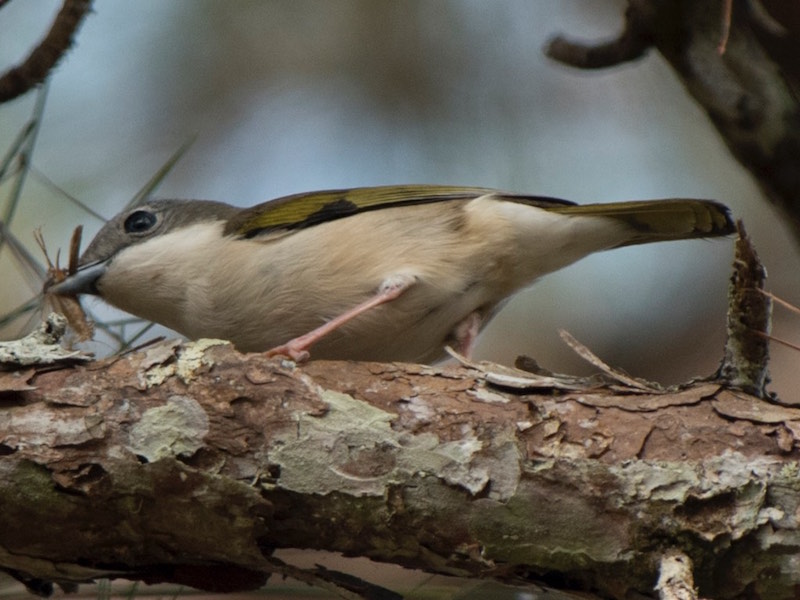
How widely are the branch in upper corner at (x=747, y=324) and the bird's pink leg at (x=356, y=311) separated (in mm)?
1314

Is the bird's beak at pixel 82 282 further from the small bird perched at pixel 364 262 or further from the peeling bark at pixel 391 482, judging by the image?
the peeling bark at pixel 391 482

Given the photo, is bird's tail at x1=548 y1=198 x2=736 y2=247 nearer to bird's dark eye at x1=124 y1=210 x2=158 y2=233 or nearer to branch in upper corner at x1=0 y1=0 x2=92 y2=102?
bird's dark eye at x1=124 y1=210 x2=158 y2=233

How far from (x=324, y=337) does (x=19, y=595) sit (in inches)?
54.3

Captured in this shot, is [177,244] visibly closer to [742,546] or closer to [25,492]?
[25,492]

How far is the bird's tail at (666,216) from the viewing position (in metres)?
3.93

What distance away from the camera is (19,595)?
3281mm

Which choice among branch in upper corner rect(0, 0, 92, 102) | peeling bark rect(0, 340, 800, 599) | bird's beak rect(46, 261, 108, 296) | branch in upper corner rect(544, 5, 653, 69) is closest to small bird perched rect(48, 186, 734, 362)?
bird's beak rect(46, 261, 108, 296)

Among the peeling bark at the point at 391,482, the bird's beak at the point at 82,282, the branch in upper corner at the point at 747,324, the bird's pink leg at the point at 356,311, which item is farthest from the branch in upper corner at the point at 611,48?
the bird's beak at the point at 82,282

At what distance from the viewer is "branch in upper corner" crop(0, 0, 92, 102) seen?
3.65m

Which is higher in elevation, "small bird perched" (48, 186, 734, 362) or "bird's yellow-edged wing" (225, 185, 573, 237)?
"bird's yellow-edged wing" (225, 185, 573, 237)

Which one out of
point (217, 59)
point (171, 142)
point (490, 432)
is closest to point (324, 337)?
point (490, 432)

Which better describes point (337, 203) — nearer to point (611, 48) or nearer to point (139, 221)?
point (139, 221)

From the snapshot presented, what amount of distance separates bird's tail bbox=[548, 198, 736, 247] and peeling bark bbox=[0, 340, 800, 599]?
3.67ft

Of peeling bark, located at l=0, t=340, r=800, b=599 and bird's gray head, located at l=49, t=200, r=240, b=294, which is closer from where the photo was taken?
peeling bark, located at l=0, t=340, r=800, b=599
